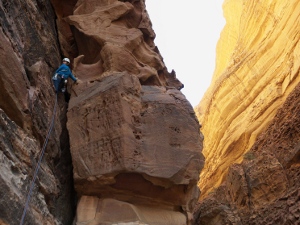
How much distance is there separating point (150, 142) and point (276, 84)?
1121 centimetres

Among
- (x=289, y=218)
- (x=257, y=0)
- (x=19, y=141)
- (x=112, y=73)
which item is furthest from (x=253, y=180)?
(x=257, y=0)

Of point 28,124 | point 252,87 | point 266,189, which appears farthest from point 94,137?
point 252,87

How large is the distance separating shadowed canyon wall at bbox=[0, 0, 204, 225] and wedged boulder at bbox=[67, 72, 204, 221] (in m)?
0.02

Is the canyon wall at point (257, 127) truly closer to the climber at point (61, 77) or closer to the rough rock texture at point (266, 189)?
the rough rock texture at point (266, 189)

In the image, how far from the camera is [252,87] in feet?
67.7

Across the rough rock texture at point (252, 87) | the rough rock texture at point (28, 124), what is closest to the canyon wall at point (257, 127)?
the rough rock texture at point (252, 87)

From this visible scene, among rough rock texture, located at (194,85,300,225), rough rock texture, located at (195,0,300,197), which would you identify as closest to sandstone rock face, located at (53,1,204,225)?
rough rock texture, located at (194,85,300,225)

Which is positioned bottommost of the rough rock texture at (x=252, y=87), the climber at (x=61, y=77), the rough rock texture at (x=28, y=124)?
the rough rock texture at (x=28, y=124)

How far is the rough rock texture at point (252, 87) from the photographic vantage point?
60.0 ft

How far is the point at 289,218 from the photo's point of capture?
1152cm

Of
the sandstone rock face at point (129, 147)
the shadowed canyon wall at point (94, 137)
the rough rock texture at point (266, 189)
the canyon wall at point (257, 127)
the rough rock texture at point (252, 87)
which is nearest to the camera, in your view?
the shadowed canyon wall at point (94, 137)

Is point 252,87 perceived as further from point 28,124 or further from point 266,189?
point 28,124

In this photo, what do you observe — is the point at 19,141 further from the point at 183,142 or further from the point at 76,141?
the point at 183,142

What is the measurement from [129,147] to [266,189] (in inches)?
251
